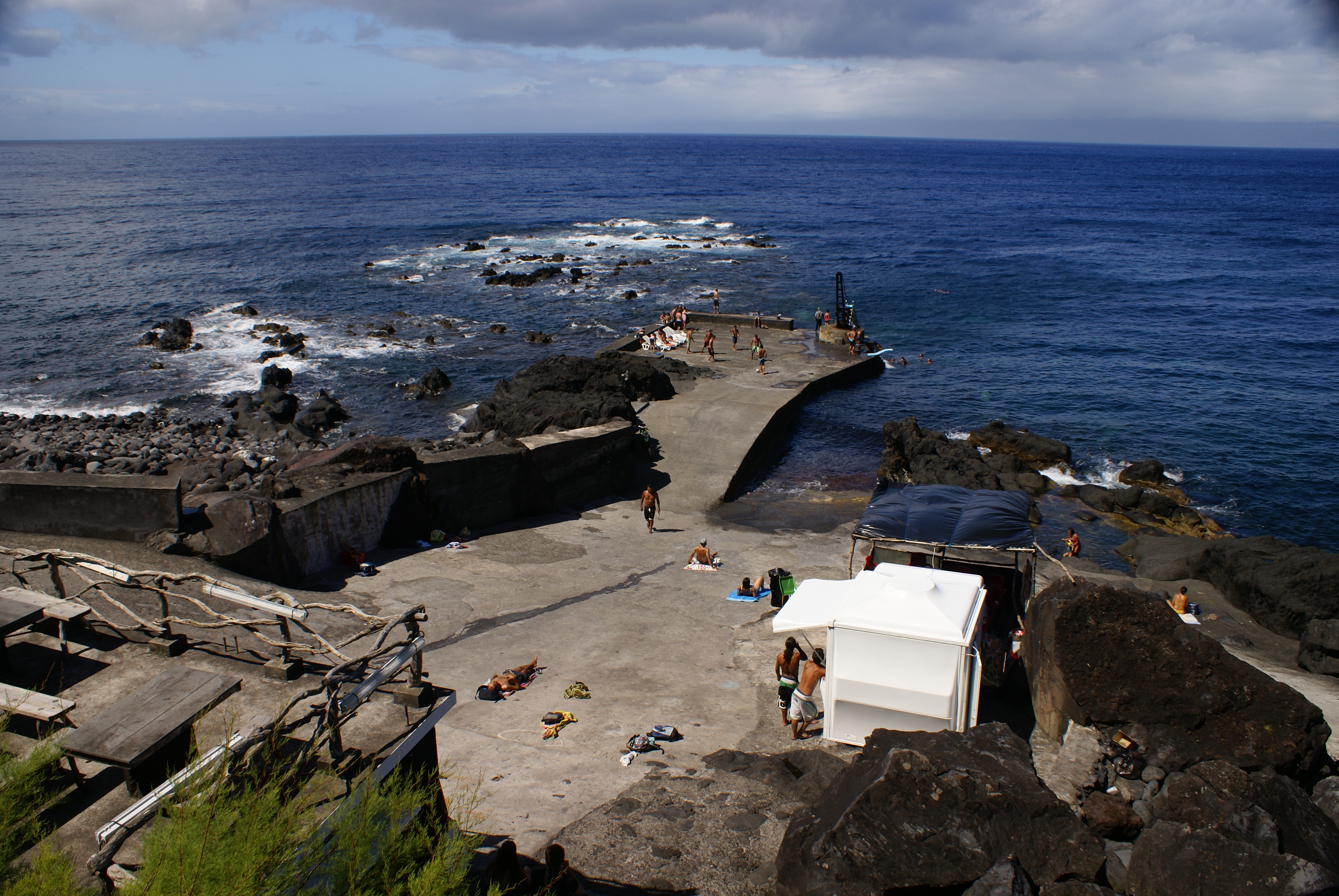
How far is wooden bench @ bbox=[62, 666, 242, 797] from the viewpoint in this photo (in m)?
4.48

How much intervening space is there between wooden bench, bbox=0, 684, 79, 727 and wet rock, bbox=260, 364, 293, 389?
27.6m

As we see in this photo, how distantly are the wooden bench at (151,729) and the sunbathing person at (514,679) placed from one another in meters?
4.46

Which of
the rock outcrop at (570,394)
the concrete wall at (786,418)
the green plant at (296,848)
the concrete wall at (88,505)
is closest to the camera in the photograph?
the green plant at (296,848)

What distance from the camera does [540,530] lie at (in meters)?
15.9

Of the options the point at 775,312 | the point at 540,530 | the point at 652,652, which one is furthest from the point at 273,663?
the point at 775,312

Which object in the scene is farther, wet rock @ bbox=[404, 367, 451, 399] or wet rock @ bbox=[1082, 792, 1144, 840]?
wet rock @ bbox=[404, 367, 451, 399]

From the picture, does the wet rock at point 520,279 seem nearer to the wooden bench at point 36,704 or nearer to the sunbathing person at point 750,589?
the sunbathing person at point 750,589

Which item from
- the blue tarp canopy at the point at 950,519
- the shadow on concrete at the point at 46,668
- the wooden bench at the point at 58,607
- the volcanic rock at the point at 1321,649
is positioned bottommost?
the volcanic rock at the point at 1321,649

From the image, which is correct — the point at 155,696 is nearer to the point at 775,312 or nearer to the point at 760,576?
the point at 760,576

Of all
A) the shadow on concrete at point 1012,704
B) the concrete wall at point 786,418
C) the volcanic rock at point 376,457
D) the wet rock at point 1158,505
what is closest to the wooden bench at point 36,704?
the shadow on concrete at point 1012,704

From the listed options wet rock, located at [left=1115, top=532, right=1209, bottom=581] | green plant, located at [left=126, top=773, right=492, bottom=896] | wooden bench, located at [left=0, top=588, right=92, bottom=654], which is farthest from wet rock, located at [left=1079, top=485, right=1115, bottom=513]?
wooden bench, located at [left=0, top=588, right=92, bottom=654]

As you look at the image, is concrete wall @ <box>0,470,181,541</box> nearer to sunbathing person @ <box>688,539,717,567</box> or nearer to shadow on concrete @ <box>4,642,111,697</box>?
shadow on concrete @ <box>4,642,111,697</box>

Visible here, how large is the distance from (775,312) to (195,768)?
39524 millimetres

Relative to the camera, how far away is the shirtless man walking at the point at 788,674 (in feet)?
30.2
